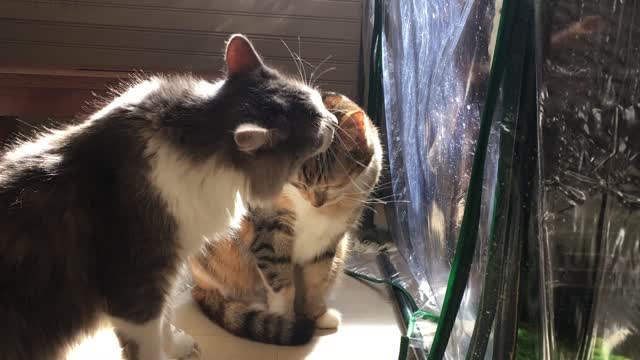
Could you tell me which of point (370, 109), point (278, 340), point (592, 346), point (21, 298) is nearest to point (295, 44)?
point (370, 109)

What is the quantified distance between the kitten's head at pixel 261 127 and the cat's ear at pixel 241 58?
0.01 meters

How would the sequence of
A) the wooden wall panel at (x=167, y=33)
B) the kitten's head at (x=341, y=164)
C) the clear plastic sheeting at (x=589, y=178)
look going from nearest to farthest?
the clear plastic sheeting at (x=589, y=178), the kitten's head at (x=341, y=164), the wooden wall panel at (x=167, y=33)

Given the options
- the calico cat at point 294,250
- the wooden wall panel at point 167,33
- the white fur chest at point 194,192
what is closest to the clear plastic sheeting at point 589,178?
the white fur chest at point 194,192

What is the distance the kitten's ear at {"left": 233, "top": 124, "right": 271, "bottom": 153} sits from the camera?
3.25 ft

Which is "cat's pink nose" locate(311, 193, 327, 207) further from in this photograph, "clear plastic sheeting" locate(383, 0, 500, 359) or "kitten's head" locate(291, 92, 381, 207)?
"clear plastic sheeting" locate(383, 0, 500, 359)

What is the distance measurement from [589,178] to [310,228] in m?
0.90

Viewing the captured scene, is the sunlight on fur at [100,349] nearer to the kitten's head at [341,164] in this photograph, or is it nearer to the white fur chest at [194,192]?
the white fur chest at [194,192]

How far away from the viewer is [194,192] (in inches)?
45.2

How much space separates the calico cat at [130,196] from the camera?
1.04m

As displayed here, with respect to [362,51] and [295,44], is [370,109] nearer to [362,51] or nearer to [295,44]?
[362,51]

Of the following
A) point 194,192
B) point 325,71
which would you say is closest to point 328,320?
point 194,192

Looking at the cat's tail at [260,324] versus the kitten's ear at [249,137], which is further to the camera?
the cat's tail at [260,324]

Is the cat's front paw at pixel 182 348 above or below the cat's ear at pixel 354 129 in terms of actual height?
below

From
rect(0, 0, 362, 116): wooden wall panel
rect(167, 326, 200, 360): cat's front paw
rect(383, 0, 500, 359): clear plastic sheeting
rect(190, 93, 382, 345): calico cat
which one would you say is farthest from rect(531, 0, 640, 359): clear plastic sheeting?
rect(0, 0, 362, 116): wooden wall panel
